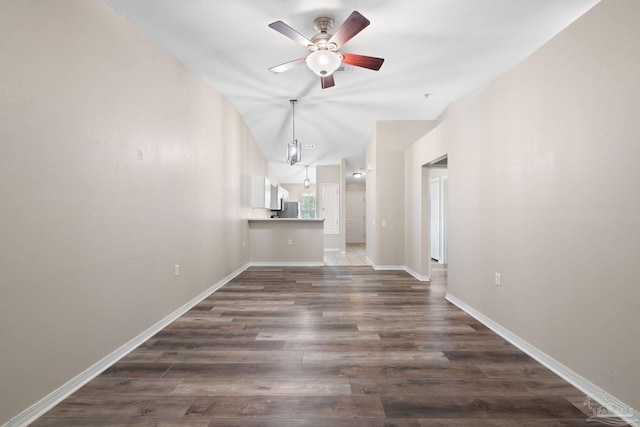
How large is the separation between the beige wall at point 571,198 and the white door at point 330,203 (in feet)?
19.0

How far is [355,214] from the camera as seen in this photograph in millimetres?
11227

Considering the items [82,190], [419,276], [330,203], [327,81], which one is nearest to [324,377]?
[82,190]

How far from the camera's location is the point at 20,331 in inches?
54.5

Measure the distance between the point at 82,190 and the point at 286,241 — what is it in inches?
169

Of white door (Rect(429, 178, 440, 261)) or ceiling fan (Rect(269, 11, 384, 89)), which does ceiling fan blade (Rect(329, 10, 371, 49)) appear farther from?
white door (Rect(429, 178, 440, 261))

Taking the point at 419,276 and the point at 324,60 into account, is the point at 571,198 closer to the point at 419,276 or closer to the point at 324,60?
the point at 324,60

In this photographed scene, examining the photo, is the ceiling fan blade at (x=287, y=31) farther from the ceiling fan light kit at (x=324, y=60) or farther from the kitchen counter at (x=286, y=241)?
the kitchen counter at (x=286, y=241)

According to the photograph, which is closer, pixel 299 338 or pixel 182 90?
pixel 299 338

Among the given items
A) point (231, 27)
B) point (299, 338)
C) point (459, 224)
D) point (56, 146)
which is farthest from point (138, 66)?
point (459, 224)

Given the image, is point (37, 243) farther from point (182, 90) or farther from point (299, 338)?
point (182, 90)

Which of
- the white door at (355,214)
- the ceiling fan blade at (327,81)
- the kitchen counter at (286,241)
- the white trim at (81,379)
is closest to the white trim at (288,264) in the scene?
the kitchen counter at (286,241)

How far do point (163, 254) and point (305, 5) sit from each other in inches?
103

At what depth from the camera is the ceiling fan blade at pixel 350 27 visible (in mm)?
1949

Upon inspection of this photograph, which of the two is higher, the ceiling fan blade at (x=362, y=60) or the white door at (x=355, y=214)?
the ceiling fan blade at (x=362, y=60)
